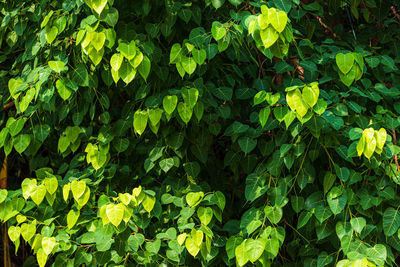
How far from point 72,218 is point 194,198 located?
43cm

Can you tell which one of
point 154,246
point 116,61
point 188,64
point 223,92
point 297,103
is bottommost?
point 154,246

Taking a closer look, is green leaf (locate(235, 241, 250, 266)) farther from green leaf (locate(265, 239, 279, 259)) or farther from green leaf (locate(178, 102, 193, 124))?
green leaf (locate(178, 102, 193, 124))

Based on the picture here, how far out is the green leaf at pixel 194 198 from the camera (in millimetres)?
1938

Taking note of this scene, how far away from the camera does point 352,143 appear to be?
182 centimetres

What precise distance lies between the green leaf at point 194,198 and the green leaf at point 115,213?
0.86ft

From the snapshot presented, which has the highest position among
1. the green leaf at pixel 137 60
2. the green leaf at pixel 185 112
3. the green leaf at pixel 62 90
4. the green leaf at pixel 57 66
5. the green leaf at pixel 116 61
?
the green leaf at pixel 57 66

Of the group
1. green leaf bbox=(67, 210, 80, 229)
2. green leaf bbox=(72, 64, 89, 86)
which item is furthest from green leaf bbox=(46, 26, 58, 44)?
green leaf bbox=(67, 210, 80, 229)

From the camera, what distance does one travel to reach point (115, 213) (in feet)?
5.75

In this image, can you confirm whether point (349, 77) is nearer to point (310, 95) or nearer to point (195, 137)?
point (310, 95)

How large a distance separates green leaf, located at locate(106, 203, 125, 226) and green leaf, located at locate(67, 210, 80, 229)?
273 mm

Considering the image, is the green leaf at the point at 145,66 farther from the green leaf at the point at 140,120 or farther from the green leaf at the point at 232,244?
the green leaf at the point at 232,244

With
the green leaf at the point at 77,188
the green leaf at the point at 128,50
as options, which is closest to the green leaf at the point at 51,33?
the green leaf at the point at 128,50

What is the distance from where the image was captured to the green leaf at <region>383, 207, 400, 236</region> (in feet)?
6.19

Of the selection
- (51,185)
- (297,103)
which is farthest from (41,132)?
(297,103)
